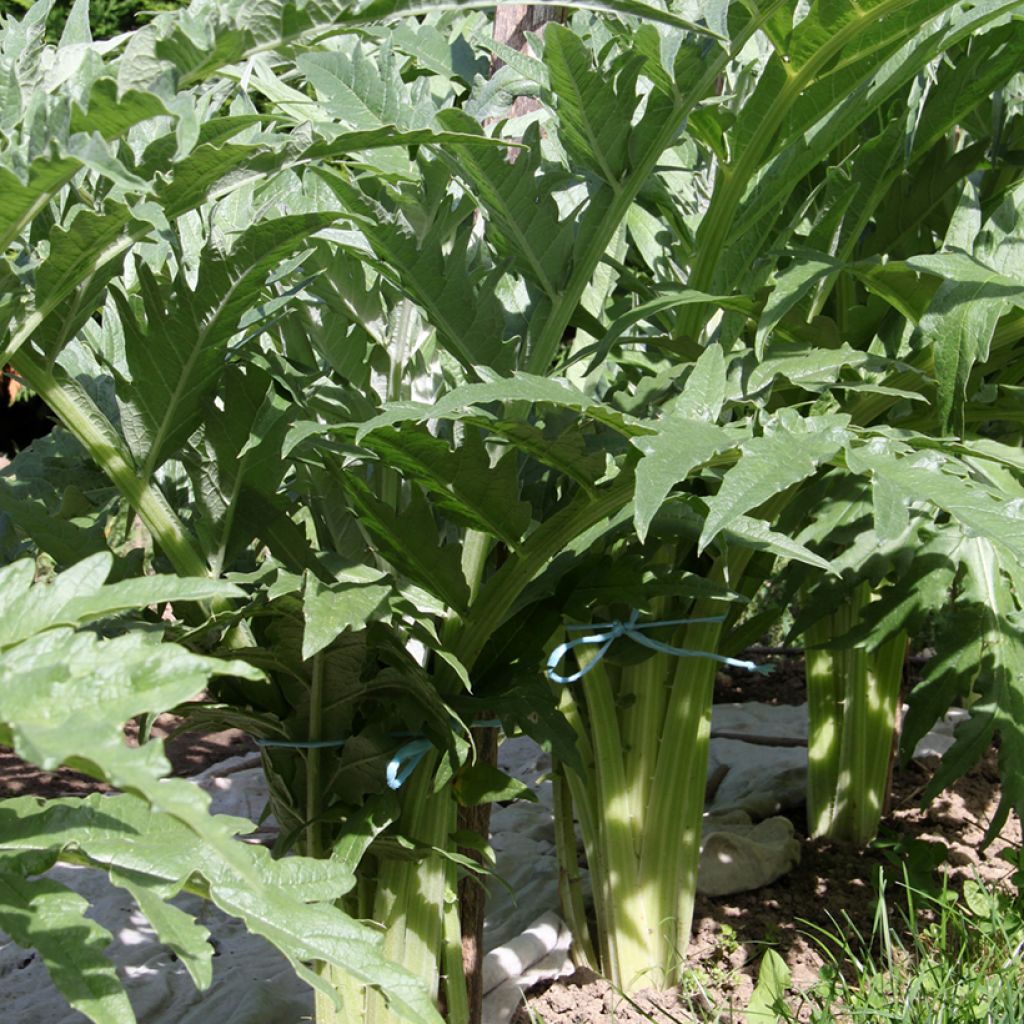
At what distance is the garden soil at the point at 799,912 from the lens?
5.88 ft

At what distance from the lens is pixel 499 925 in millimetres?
2164

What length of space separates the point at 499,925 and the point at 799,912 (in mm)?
526

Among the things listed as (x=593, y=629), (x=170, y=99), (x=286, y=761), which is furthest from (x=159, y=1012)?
(x=170, y=99)

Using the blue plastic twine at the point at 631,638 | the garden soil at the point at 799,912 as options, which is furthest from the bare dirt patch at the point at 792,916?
the blue plastic twine at the point at 631,638

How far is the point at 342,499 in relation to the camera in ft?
4.56

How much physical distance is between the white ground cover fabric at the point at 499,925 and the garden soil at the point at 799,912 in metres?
0.04

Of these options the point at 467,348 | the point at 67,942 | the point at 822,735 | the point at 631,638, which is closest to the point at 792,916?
the point at 822,735

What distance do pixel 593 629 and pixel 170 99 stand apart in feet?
3.13

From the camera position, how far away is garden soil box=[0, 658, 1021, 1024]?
5.88ft

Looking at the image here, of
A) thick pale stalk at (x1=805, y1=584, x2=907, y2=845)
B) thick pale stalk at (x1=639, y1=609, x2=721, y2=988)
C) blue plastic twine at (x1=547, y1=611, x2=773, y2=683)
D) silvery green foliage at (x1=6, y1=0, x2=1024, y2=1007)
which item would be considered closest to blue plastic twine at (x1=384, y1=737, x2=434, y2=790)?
silvery green foliage at (x1=6, y1=0, x2=1024, y2=1007)

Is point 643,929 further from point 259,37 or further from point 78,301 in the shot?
point 259,37

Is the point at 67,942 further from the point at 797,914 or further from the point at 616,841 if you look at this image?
the point at 797,914

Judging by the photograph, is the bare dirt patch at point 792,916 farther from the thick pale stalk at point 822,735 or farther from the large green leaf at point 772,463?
the large green leaf at point 772,463

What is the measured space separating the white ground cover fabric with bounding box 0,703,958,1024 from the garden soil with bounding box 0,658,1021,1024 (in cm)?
4
